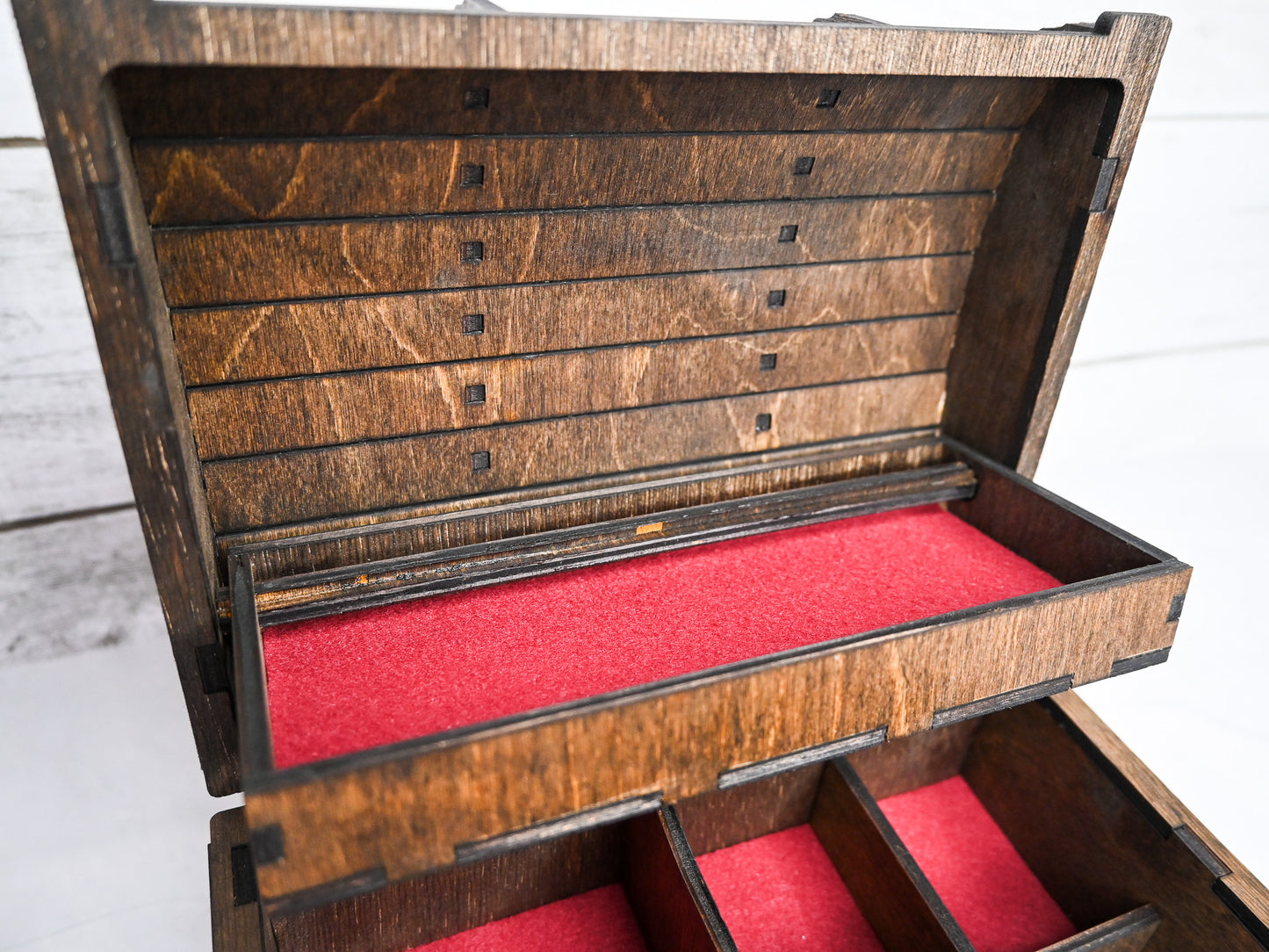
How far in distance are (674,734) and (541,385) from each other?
0.38 m

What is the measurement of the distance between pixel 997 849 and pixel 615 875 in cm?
51

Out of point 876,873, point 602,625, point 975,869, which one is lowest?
point 975,869

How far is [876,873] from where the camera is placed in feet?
3.24

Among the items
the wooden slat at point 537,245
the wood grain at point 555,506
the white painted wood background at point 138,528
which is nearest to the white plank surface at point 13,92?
the white painted wood background at point 138,528

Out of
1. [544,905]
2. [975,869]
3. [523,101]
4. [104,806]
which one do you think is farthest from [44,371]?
[975,869]

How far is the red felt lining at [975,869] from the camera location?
106 centimetres

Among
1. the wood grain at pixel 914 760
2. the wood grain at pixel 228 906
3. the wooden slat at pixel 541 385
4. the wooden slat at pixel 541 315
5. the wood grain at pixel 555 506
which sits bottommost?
→ the wood grain at pixel 914 760

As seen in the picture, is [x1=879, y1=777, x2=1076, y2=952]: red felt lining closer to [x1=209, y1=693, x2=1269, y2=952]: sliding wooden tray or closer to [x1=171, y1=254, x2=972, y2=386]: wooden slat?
[x1=209, y1=693, x2=1269, y2=952]: sliding wooden tray

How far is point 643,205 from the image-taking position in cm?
83

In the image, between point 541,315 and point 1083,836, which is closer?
point 541,315

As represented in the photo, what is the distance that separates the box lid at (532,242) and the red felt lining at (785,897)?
0.51 meters

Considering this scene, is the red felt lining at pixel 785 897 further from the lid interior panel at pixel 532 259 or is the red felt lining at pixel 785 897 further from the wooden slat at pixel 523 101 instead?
the wooden slat at pixel 523 101

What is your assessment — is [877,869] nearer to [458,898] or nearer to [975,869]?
[975,869]

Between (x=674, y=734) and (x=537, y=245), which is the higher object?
(x=537, y=245)
